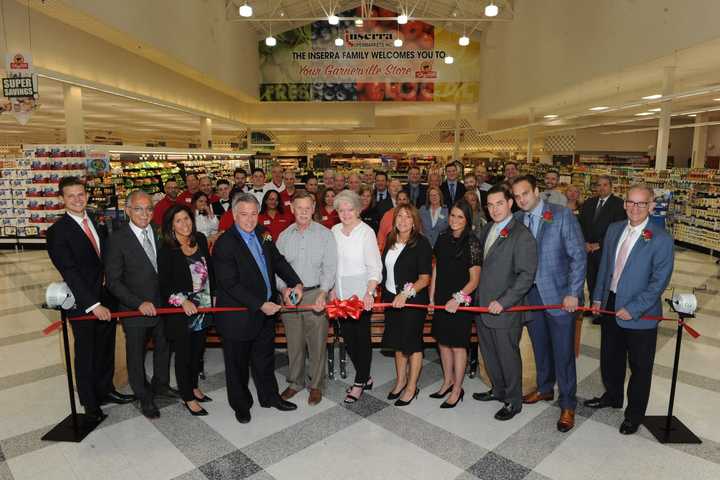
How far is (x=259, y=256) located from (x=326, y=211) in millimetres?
2305

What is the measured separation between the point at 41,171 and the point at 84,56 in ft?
7.67

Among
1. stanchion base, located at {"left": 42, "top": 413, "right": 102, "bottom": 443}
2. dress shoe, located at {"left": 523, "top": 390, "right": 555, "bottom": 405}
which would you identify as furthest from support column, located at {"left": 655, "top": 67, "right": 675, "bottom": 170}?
stanchion base, located at {"left": 42, "top": 413, "right": 102, "bottom": 443}

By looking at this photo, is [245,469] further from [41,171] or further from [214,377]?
[41,171]

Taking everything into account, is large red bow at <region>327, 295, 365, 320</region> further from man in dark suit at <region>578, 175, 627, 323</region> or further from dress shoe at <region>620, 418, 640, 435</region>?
man in dark suit at <region>578, 175, 627, 323</region>

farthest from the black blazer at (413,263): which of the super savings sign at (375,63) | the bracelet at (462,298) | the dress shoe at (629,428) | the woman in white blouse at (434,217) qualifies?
the super savings sign at (375,63)

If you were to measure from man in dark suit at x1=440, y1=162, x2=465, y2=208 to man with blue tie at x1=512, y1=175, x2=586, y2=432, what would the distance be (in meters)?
3.39

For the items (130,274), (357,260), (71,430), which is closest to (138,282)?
(130,274)

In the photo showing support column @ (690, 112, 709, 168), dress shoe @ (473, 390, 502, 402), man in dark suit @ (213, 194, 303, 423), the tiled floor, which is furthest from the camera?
support column @ (690, 112, 709, 168)

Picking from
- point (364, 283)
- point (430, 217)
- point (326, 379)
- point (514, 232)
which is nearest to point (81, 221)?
point (364, 283)

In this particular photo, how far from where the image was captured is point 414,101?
712 inches

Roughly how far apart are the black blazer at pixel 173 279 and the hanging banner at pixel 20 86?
5.20 m

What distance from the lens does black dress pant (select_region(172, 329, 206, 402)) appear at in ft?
10.3

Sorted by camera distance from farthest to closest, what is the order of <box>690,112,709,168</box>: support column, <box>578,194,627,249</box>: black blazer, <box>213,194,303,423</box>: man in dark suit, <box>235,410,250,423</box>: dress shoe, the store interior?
<box>690,112,709,168</box>: support column < <box>578,194,627,249</box>: black blazer < <box>235,410,250,423</box>: dress shoe < <box>213,194,303,423</box>: man in dark suit < the store interior

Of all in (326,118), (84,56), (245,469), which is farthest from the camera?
(326,118)
